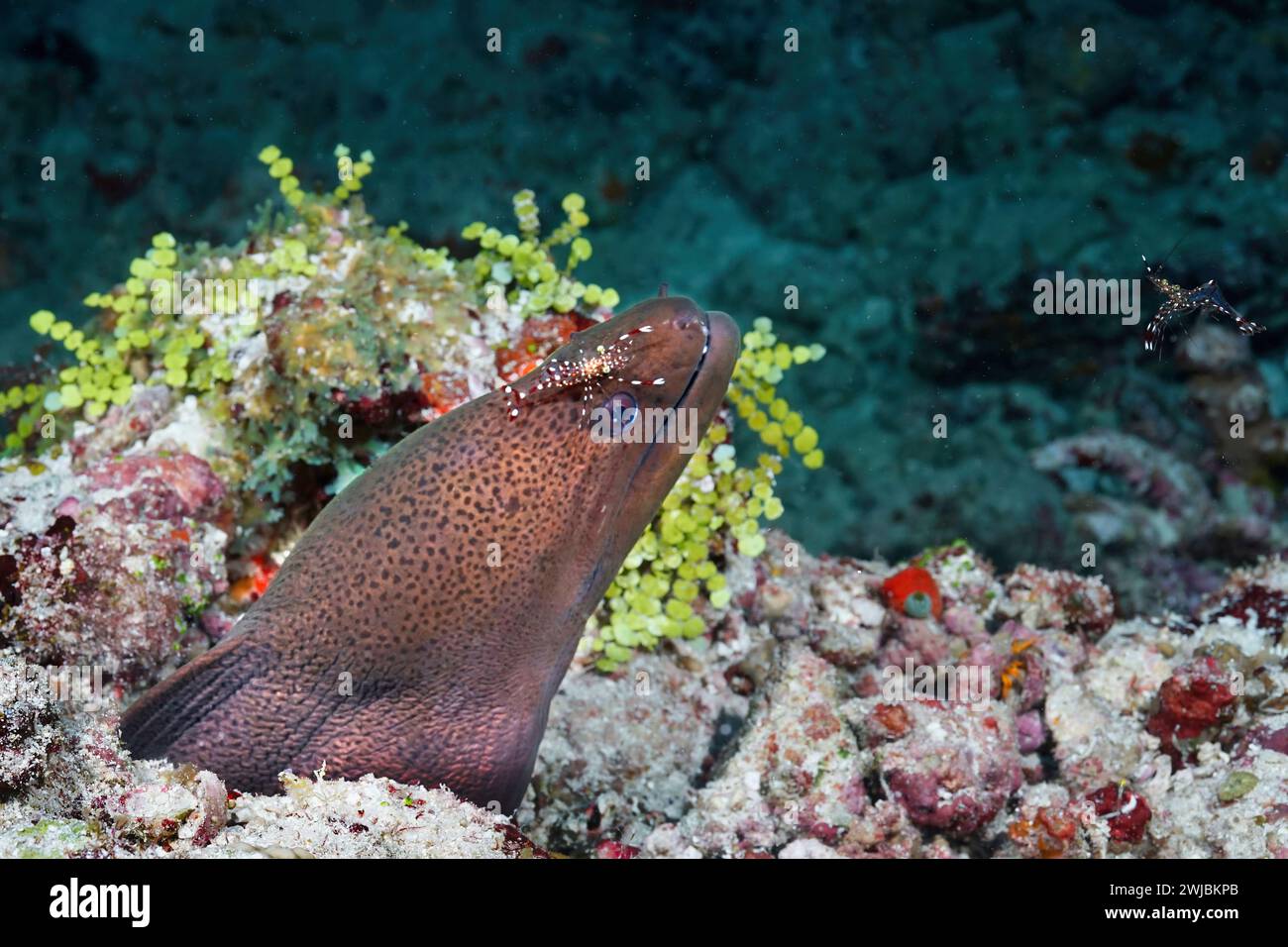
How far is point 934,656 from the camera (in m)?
3.94

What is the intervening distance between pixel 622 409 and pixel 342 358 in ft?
4.94

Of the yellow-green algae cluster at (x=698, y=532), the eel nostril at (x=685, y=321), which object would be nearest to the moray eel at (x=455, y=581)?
the eel nostril at (x=685, y=321)

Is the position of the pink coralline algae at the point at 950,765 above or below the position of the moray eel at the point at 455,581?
below

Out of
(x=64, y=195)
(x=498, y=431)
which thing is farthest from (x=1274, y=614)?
(x=64, y=195)

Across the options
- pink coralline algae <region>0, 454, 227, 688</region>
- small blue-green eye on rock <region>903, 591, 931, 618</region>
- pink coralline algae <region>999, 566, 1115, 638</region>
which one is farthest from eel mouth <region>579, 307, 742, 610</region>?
pink coralline algae <region>999, 566, 1115, 638</region>

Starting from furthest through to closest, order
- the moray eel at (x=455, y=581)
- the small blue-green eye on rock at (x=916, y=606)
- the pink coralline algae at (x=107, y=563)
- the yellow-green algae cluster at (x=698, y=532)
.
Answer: the small blue-green eye on rock at (x=916, y=606) → the yellow-green algae cluster at (x=698, y=532) → the pink coralline algae at (x=107, y=563) → the moray eel at (x=455, y=581)

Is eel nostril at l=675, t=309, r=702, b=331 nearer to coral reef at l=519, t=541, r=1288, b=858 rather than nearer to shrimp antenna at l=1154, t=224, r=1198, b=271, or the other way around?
coral reef at l=519, t=541, r=1288, b=858

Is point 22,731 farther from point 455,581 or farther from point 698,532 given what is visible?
point 698,532

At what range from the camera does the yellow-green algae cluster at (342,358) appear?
346 cm

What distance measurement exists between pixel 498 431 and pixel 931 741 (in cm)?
188

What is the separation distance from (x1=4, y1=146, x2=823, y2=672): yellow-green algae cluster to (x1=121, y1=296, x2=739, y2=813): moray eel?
952mm

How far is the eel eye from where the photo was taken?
236 centimetres

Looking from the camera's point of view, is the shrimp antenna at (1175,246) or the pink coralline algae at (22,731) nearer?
the pink coralline algae at (22,731)

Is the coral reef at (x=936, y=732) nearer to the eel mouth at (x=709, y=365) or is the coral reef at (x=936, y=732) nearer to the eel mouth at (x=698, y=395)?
the eel mouth at (x=698, y=395)
